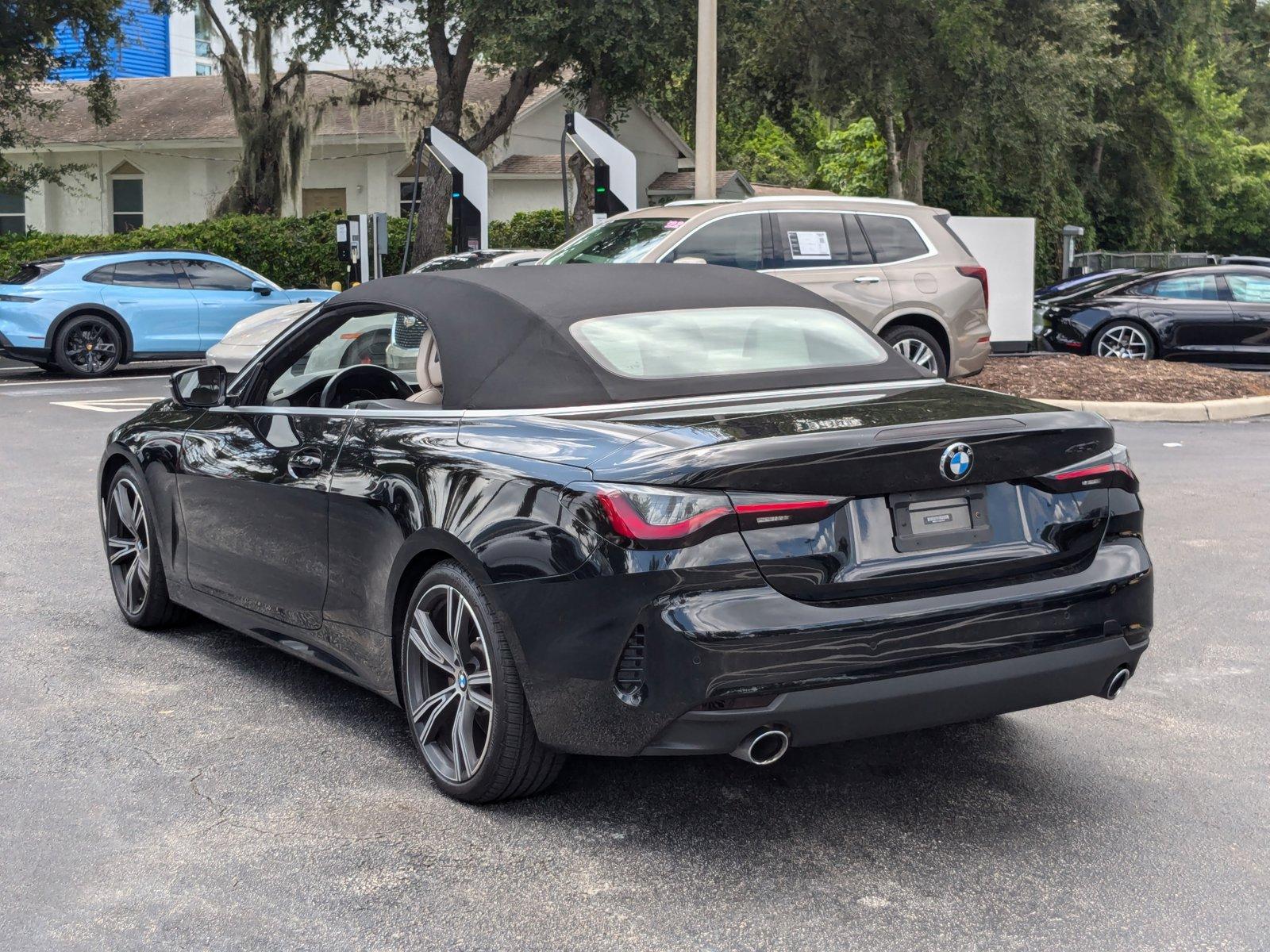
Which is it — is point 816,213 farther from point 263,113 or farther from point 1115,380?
point 263,113

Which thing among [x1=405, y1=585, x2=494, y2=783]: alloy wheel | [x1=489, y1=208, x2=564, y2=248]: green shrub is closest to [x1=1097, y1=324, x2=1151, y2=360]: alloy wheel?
[x1=489, y1=208, x2=564, y2=248]: green shrub

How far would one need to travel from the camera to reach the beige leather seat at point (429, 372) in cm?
486

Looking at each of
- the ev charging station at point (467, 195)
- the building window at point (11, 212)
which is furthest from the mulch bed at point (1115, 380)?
the building window at point (11, 212)

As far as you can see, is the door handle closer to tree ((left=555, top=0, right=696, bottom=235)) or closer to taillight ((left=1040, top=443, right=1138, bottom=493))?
taillight ((left=1040, top=443, right=1138, bottom=493))

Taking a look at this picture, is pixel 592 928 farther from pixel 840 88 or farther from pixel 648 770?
pixel 840 88

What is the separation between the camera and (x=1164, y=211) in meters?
41.1

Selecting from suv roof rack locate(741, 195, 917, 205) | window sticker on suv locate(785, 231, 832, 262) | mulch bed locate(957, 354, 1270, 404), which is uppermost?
suv roof rack locate(741, 195, 917, 205)

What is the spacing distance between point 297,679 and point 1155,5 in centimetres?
3203

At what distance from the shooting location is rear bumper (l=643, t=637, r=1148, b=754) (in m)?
3.67

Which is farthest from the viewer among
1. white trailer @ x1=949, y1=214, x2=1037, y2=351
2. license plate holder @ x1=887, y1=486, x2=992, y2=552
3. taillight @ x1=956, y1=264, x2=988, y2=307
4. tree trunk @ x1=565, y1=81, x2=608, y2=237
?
tree trunk @ x1=565, y1=81, x2=608, y2=237

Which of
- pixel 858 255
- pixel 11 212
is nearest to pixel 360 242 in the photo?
pixel 858 255

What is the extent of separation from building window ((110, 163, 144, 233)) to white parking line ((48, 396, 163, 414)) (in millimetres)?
23117

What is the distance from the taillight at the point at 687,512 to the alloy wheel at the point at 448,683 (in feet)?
2.00

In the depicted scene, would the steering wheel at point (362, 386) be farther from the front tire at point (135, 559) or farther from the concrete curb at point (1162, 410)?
the concrete curb at point (1162, 410)
